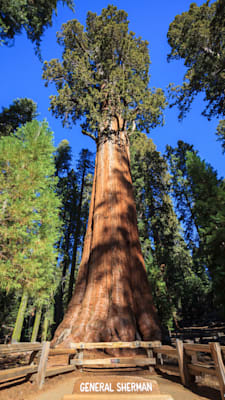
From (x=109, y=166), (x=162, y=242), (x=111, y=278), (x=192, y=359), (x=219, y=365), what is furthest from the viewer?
(x=162, y=242)

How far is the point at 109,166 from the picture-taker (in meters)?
9.48

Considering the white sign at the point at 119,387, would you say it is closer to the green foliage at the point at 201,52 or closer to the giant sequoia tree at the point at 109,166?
the giant sequoia tree at the point at 109,166

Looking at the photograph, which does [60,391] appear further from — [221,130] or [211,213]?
[221,130]

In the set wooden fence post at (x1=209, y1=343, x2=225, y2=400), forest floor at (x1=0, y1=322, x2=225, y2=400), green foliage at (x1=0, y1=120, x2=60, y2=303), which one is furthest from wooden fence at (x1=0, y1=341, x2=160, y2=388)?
green foliage at (x1=0, y1=120, x2=60, y2=303)

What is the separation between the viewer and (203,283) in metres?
22.7

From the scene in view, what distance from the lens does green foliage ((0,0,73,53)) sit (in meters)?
9.14

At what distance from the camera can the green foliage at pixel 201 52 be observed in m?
11.9

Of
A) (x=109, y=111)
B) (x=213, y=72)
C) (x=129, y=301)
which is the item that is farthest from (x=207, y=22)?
(x=129, y=301)

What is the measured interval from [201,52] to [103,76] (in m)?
7.36

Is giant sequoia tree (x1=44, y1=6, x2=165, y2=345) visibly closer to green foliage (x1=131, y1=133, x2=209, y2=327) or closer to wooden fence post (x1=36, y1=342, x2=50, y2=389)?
wooden fence post (x1=36, y1=342, x2=50, y2=389)

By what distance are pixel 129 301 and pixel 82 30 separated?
15326mm

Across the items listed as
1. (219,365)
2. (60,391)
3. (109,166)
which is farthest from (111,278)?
(109,166)

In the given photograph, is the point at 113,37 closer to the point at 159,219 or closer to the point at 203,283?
the point at 159,219

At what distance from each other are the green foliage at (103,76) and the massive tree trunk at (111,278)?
290 cm
